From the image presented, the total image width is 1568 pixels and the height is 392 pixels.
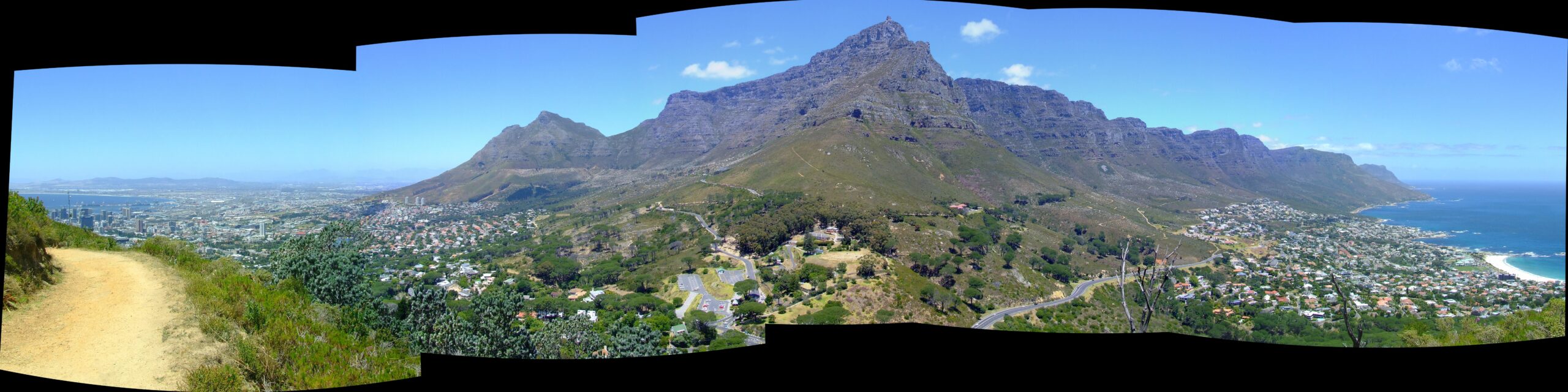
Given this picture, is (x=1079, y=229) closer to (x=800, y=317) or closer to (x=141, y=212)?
(x=800, y=317)

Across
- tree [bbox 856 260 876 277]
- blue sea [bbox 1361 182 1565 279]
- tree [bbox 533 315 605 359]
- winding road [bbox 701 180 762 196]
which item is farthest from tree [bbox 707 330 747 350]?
blue sea [bbox 1361 182 1565 279]

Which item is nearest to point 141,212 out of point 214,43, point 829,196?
point 214,43

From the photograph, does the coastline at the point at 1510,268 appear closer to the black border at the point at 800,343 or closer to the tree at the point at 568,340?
the black border at the point at 800,343

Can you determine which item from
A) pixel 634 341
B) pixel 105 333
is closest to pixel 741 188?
pixel 634 341

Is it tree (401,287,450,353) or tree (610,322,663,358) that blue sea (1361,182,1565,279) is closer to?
tree (610,322,663,358)

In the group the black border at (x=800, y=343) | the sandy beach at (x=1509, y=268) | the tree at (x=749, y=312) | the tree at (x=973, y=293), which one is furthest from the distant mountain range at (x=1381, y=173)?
the black border at (x=800, y=343)

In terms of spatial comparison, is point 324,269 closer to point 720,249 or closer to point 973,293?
A: point 973,293
